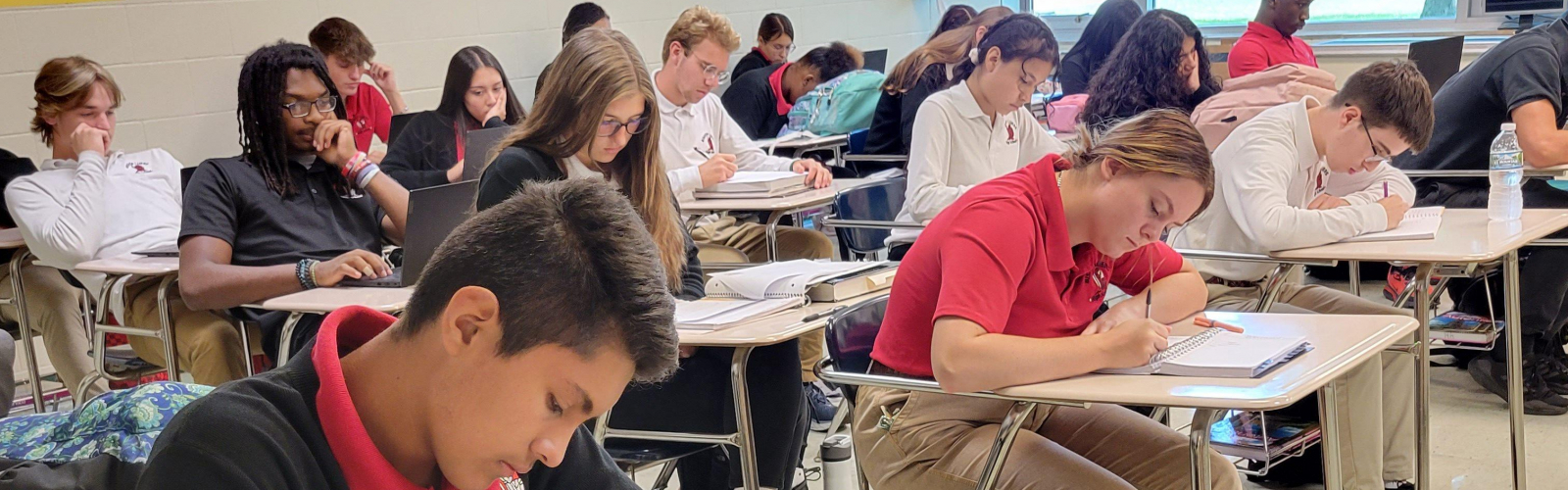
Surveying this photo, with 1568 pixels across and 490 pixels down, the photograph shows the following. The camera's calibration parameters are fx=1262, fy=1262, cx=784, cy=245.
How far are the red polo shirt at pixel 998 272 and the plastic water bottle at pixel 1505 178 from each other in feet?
4.58

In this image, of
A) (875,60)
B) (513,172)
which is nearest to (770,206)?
(513,172)

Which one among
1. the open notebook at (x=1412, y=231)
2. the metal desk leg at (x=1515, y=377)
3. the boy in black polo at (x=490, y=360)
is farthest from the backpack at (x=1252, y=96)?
the boy in black polo at (x=490, y=360)

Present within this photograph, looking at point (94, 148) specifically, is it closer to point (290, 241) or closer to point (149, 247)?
point (149, 247)

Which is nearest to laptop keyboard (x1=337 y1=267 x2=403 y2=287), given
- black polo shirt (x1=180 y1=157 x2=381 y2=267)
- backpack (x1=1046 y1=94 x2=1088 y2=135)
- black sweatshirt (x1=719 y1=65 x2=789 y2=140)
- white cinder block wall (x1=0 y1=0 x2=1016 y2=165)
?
black polo shirt (x1=180 y1=157 x2=381 y2=267)

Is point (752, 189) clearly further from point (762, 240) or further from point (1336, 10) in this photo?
point (1336, 10)

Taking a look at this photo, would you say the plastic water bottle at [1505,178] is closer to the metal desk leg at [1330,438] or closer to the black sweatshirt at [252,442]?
the metal desk leg at [1330,438]

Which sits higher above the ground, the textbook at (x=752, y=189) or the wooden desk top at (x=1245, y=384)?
the textbook at (x=752, y=189)

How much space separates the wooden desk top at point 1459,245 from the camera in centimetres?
238

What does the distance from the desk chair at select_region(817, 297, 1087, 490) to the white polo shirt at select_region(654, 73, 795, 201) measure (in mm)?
1986

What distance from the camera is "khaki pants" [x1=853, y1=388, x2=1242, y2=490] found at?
1.70m

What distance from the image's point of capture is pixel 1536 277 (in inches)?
134

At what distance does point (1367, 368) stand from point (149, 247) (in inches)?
119

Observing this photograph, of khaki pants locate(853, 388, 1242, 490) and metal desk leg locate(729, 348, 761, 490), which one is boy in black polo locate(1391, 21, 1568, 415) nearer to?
khaki pants locate(853, 388, 1242, 490)

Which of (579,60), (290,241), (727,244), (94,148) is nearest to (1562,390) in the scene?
(727,244)
